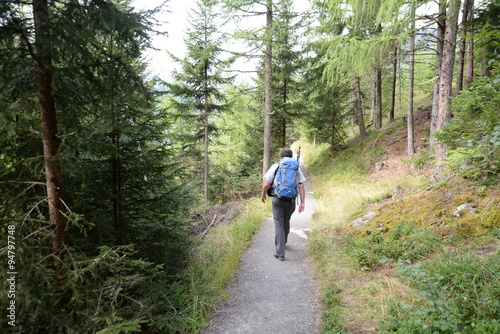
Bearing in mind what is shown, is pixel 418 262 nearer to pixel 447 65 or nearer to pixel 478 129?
pixel 478 129

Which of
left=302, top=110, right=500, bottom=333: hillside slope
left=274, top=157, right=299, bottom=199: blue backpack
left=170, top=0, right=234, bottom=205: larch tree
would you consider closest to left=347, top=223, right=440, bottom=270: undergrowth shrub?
left=302, top=110, right=500, bottom=333: hillside slope

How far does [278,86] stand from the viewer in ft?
49.8

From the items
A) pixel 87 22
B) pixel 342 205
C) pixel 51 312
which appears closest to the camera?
pixel 51 312

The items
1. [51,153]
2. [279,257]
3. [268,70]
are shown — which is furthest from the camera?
[268,70]

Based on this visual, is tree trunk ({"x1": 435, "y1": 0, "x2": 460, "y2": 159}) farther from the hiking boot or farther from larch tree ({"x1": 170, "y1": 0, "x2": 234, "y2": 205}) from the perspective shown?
larch tree ({"x1": 170, "y1": 0, "x2": 234, "y2": 205})

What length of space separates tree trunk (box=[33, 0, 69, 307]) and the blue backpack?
3677 millimetres

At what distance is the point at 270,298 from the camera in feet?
13.3

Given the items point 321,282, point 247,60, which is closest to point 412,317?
point 321,282

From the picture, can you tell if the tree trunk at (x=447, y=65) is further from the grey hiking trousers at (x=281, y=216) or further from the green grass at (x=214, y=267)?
the green grass at (x=214, y=267)

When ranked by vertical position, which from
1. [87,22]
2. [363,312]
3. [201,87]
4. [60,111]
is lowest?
[363,312]

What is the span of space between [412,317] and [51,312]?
391 centimetres

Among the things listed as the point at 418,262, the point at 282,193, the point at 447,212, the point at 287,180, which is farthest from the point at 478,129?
the point at 282,193

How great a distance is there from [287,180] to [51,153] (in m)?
3.91

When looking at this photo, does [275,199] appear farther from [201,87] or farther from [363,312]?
[201,87]
